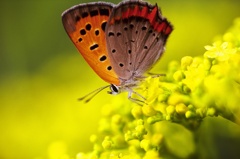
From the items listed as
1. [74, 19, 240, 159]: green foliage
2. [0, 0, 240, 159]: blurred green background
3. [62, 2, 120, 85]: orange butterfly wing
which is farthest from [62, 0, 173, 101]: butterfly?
[0, 0, 240, 159]: blurred green background

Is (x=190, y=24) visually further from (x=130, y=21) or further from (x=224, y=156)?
(x=224, y=156)

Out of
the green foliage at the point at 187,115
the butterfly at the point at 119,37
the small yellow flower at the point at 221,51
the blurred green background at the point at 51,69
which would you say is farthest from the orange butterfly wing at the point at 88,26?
the blurred green background at the point at 51,69

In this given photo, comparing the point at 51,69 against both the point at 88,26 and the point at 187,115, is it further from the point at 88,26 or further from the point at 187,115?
the point at 187,115

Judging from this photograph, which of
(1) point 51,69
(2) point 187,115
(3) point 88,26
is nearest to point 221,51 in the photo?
(2) point 187,115

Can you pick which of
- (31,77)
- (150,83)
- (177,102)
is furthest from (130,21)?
(31,77)

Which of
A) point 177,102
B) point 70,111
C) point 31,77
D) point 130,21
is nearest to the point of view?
point 177,102

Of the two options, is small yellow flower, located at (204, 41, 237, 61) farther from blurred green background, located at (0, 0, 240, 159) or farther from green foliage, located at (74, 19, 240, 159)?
blurred green background, located at (0, 0, 240, 159)

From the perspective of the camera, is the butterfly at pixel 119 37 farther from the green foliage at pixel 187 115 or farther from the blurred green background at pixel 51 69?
the blurred green background at pixel 51 69
